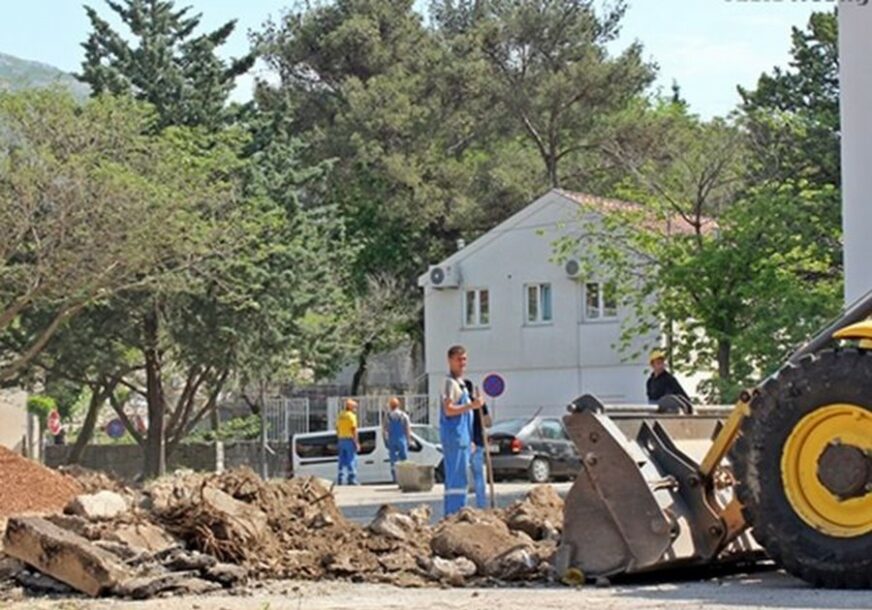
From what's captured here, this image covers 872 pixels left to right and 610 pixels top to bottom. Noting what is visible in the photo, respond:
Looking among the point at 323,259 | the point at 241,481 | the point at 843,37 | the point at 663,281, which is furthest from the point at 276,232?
the point at 241,481

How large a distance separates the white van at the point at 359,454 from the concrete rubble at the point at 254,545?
96.9 ft

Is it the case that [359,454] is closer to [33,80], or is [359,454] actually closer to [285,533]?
[33,80]

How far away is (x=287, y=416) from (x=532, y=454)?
66.3 feet

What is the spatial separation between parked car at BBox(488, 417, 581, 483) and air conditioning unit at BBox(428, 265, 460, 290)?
1976 centimetres

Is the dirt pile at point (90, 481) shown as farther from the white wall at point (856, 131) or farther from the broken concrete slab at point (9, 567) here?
the broken concrete slab at point (9, 567)

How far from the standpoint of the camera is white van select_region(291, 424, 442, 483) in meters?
43.7

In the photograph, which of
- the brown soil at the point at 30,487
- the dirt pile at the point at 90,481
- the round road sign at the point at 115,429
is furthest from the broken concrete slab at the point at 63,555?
the round road sign at the point at 115,429

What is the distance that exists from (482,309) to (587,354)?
514cm

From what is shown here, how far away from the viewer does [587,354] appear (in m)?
57.5

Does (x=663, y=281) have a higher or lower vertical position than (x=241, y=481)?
higher

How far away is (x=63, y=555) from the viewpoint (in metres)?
11.8

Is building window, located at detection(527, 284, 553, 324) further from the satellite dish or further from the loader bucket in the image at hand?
the loader bucket

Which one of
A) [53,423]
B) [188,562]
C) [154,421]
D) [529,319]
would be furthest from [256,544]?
[529,319]

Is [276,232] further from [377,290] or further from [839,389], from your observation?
[839,389]
